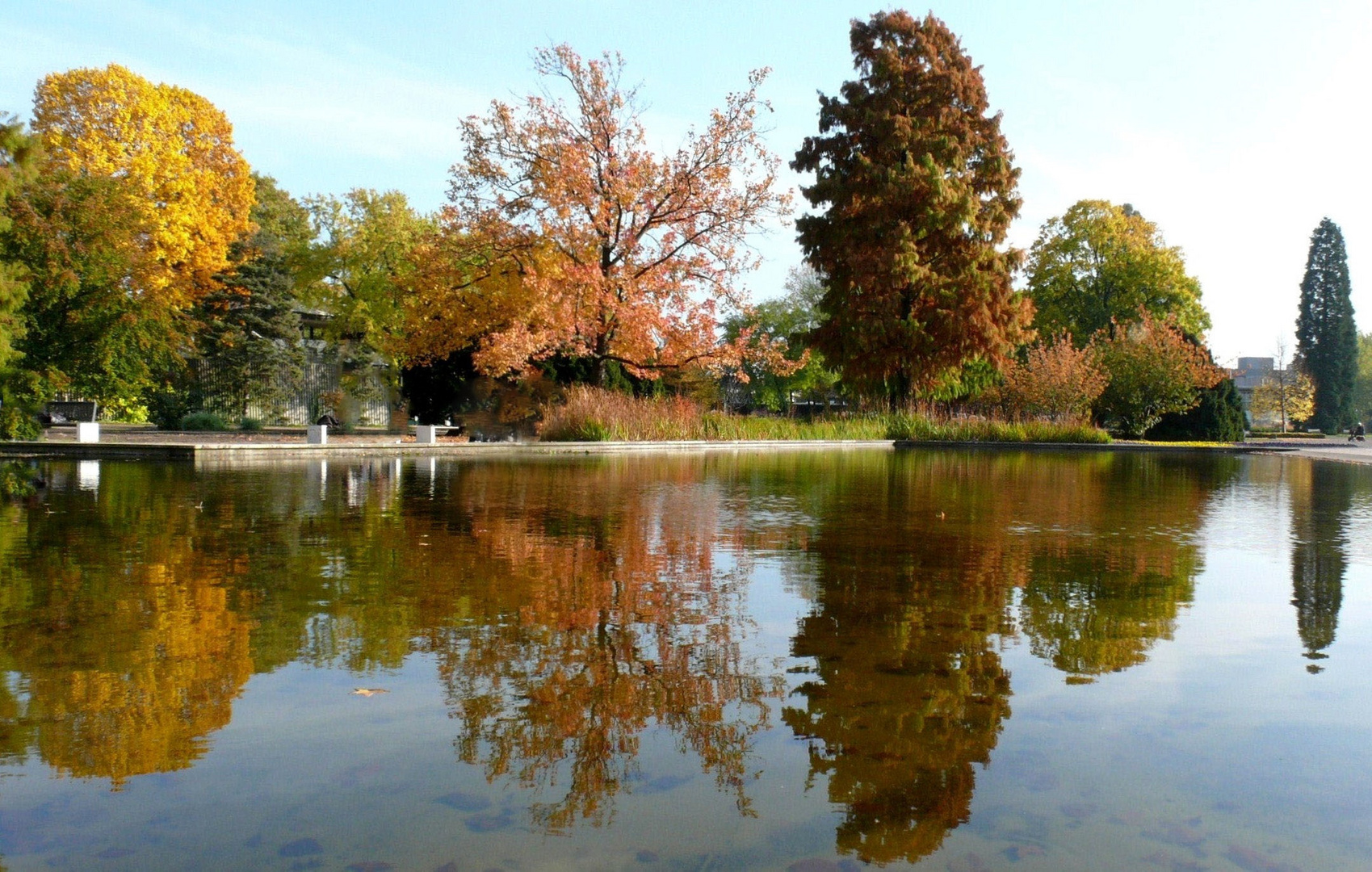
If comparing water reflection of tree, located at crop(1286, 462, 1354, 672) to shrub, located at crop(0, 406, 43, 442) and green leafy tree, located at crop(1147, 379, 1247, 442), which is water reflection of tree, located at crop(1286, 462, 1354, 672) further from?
green leafy tree, located at crop(1147, 379, 1247, 442)

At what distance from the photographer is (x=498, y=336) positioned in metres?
24.8

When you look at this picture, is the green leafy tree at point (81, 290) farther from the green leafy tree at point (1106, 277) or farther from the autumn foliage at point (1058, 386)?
the green leafy tree at point (1106, 277)

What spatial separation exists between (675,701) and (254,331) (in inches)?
1518

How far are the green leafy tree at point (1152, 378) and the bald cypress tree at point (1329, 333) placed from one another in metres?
47.1

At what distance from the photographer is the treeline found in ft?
83.8

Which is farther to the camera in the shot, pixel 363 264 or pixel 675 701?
pixel 363 264

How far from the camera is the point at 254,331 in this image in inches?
1532

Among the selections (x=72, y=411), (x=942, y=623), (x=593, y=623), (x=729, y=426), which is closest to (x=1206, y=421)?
(x=729, y=426)

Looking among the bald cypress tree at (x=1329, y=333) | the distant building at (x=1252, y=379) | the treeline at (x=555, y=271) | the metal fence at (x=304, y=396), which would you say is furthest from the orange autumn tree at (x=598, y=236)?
the distant building at (x=1252, y=379)

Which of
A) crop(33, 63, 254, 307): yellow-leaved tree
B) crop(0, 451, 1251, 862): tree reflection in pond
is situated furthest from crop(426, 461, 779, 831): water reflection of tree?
crop(33, 63, 254, 307): yellow-leaved tree

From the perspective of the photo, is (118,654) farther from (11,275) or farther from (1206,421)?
(1206,421)

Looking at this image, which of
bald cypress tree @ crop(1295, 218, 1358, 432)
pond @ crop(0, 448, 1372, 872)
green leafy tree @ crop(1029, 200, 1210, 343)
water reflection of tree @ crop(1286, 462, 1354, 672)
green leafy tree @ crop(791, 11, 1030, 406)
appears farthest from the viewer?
bald cypress tree @ crop(1295, 218, 1358, 432)

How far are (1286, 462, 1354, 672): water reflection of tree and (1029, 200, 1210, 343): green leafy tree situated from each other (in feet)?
144

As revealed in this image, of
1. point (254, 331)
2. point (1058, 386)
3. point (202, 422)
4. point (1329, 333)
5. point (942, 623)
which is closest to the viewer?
point (942, 623)
